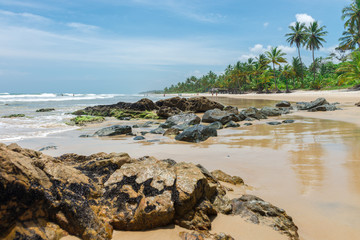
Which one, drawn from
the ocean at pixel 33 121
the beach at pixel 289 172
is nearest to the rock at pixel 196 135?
the beach at pixel 289 172

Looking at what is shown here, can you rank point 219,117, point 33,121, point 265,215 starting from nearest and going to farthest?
point 265,215 → point 219,117 → point 33,121

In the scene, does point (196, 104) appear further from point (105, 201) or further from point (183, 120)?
point (105, 201)

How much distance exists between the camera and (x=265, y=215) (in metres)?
2.84

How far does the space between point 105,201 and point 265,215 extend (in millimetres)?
1875

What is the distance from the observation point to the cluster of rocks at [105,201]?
1934 mm

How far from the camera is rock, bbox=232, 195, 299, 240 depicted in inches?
104

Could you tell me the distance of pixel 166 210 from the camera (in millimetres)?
2402

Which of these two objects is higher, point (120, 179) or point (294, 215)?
point (120, 179)

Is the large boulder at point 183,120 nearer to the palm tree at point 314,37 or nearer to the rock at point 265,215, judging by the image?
the rock at point 265,215

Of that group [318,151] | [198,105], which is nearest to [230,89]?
[198,105]

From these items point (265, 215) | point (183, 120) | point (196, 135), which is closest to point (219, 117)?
point (183, 120)

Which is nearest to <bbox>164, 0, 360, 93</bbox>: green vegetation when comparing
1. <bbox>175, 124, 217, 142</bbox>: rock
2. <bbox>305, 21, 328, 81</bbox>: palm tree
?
<bbox>305, 21, 328, 81</bbox>: palm tree

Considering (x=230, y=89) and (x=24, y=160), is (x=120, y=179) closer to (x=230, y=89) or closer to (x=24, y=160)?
(x=24, y=160)

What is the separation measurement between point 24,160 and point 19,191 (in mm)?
398
